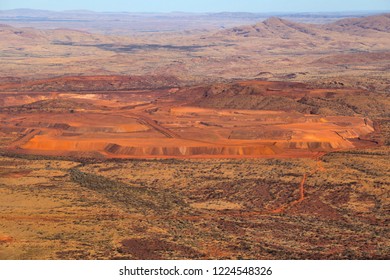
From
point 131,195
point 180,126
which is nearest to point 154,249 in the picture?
point 131,195

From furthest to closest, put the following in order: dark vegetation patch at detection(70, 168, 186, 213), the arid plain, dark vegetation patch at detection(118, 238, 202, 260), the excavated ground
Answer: the excavated ground
dark vegetation patch at detection(70, 168, 186, 213)
the arid plain
dark vegetation patch at detection(118, 238, 202, 260)

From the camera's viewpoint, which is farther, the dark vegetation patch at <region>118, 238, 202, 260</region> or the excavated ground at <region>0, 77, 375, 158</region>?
the excavated ground at <region>0, 77, 375, 158</region>

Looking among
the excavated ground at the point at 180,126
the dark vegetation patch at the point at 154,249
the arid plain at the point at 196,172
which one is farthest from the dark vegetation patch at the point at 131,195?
the excavated ground at the point at 180,126

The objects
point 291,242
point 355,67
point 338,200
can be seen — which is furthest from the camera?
point 355,67

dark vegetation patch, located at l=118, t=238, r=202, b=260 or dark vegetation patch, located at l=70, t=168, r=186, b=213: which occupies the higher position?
dark vegetation patch, located at l=118, t=238, r=202, b=260

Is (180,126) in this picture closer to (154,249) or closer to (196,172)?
(196,172)

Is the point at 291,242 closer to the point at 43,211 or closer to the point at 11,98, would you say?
the point at 43,211

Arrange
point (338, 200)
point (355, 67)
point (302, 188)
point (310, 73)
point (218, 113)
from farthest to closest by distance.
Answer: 1. point (355, 67)
2. point (310, 73)
3. point (218, 113)
4. point (302, 188)
5. point (338, 200)

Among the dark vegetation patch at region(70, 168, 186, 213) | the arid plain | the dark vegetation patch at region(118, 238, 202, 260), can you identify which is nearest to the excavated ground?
the arid plain

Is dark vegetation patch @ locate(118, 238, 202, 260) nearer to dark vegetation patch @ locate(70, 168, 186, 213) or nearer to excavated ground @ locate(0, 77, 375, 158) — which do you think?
dark vegetation patch @ locate(70, 168, 186, 213)

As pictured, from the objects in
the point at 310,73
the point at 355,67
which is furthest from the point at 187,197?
the point at 355,67

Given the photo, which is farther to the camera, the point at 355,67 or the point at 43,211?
the point at 355,67
